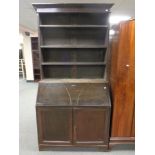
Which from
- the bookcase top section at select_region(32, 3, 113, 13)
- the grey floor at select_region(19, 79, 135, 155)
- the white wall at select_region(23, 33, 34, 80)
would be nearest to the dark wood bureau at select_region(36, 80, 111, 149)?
the grey floor at select_region(19, 79, 135, 155)

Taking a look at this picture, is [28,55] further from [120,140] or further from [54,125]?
[120,140]

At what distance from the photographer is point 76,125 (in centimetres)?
237

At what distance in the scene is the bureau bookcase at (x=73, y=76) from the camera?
2.31m

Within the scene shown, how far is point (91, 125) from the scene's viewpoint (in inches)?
93.4

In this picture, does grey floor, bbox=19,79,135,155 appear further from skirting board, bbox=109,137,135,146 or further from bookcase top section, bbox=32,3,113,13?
bookcase top section, bbox=32,3,113,13

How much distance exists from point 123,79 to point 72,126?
0.96 metres

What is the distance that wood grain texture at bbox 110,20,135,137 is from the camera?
2.12 meters

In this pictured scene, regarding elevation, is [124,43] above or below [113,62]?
above

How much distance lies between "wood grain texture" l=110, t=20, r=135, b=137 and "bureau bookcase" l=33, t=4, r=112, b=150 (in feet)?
0.44

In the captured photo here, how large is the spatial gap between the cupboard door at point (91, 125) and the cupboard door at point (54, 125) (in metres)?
0.11
